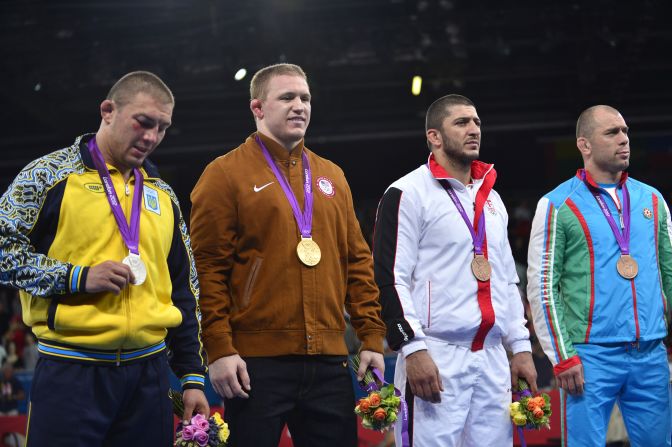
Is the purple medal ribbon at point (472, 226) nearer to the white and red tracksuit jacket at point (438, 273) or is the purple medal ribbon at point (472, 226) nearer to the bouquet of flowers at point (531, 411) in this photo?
the white and red tracksuit jacket at point (438, 273)

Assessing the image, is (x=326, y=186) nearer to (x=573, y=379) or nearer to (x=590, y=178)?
(x=573, y=379)

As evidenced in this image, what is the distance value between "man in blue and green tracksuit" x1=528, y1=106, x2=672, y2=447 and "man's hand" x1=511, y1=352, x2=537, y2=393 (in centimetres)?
43

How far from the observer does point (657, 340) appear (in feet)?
13.7

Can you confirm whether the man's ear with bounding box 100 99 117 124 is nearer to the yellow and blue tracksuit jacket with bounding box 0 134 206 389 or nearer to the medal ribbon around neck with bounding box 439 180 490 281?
the yellow and blue tracksuit jacket with bounding box 0 134 206 389

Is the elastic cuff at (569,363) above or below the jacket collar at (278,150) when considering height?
below

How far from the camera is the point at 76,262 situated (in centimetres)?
276

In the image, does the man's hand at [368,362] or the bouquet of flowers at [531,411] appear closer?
the man's hand at [368,362]

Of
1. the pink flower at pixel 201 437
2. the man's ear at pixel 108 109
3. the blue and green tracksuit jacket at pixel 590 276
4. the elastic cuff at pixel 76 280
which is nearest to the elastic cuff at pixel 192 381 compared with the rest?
the pink flower at pixel 201 437

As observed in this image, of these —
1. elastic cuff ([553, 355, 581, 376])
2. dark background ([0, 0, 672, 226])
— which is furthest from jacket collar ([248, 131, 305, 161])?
dark background ([0, 0, 672, 226])

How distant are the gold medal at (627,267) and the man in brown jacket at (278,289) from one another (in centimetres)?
141

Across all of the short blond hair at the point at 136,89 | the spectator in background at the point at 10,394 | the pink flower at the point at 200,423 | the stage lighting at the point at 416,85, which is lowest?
the spectator in background at the point at 10,394

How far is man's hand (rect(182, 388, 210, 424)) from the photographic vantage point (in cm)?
299

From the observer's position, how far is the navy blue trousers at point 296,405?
123 inches

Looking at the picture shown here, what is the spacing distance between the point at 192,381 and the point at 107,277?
23.5 inches
